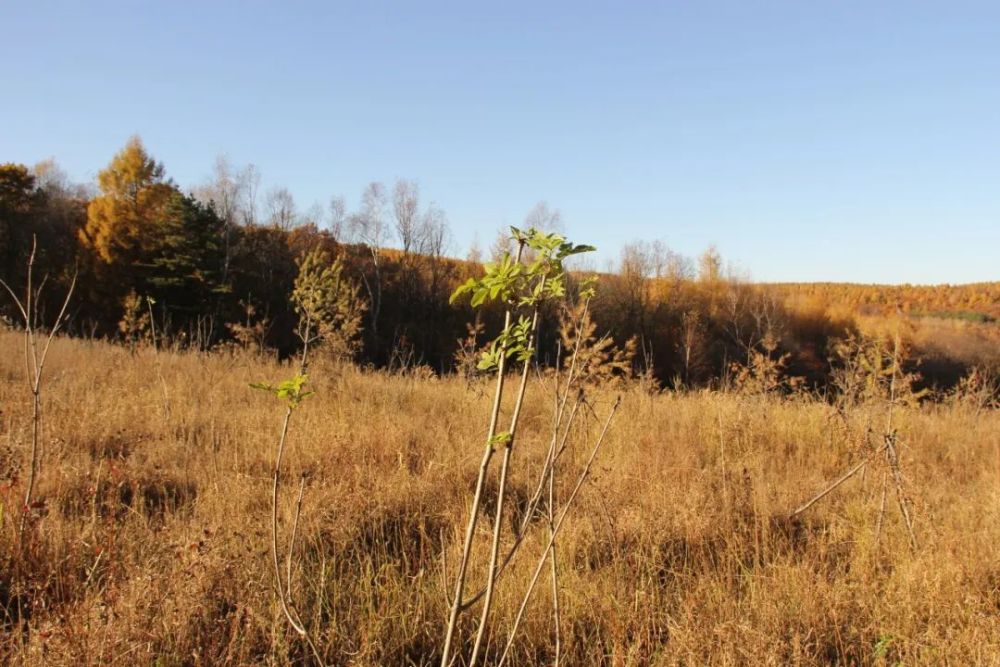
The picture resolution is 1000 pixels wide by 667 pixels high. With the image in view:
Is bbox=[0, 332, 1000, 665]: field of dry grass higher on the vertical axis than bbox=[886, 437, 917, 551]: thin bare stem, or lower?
lower

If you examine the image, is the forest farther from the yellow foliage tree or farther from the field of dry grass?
the yellow foliage tree

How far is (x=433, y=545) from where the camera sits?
3006 millimetres

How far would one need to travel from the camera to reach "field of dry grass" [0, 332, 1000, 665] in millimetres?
2090

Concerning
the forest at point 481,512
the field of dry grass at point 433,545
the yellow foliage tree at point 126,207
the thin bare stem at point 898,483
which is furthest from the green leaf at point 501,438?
the yellow foliage tree at point 126,207

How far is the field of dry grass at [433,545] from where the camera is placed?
2.09 meters

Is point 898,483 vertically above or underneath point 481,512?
above

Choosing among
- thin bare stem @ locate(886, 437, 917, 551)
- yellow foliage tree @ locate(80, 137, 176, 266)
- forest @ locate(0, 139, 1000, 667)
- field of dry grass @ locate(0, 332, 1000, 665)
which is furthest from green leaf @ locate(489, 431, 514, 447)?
yellow foliage tree @ locate(80, 137, 176, 266)

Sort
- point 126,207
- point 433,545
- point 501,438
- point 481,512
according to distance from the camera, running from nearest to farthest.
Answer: point 501,438 → point 433,545 → point 481,512 → point 126,207

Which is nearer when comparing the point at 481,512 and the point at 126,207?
the point at 481,512

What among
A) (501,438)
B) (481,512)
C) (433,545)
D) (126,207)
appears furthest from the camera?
(126,207)

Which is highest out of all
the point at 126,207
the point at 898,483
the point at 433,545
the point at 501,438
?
the point at 126,207

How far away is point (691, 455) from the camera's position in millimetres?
4344

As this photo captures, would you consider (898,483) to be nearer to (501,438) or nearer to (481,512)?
(481,512)

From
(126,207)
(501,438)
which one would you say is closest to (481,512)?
(501,438)
